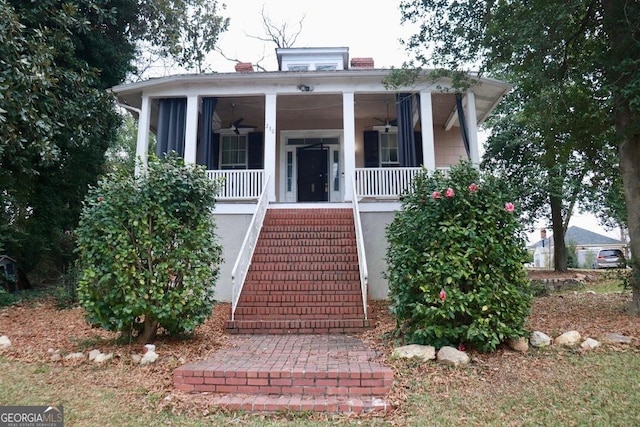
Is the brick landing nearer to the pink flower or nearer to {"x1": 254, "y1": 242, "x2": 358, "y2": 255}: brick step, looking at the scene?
the pink flower

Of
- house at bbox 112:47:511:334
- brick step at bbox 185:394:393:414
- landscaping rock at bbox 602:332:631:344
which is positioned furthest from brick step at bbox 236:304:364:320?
landscaping rock at bbox 602:332:631:344

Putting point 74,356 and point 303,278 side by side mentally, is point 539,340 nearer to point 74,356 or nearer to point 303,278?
point 303,278

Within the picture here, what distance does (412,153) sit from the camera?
9.41 meters

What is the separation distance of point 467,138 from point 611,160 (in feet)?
15.6

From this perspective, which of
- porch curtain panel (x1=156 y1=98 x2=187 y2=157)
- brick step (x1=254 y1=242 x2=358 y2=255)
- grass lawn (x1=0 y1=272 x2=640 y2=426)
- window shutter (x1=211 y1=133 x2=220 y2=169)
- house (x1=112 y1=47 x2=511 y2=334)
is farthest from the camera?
window shutter (x1=211 y1=133 x2=220 y2=169)

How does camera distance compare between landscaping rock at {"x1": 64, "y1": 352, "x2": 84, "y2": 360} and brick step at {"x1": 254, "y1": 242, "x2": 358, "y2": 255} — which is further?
brick step at {"x1": 254, "y1": 242, "x2": 358, "y2": 255}

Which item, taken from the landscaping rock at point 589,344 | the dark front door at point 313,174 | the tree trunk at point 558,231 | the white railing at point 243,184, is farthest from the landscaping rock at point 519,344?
the tree trunk at point 558,231

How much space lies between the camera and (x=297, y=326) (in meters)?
5.63

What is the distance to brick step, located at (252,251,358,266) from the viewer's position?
723 centimetres

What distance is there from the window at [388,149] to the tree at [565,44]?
408 cm

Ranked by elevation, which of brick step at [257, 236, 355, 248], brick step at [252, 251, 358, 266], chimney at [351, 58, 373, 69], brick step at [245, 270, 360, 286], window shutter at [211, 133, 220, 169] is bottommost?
brick step at [245, 270, 360, 286]

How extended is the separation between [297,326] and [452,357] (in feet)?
7.33

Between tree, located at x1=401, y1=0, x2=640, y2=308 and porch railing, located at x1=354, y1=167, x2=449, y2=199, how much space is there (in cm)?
259

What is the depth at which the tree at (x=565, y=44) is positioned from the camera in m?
5.55
